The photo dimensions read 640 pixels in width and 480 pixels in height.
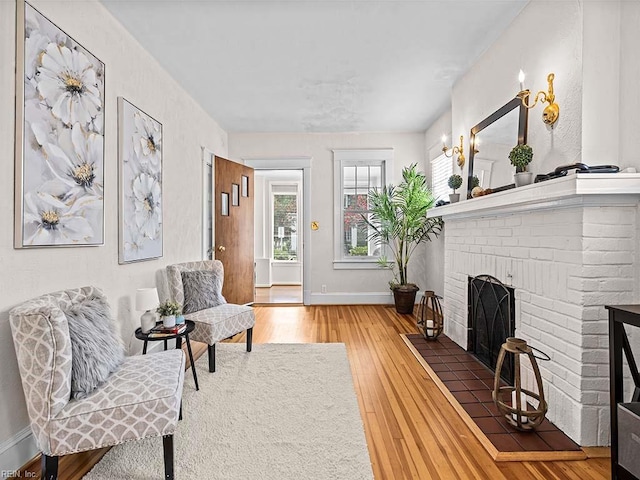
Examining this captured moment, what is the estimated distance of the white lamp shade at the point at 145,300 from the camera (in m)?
2.62

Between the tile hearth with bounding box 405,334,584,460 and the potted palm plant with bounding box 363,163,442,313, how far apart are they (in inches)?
57.3

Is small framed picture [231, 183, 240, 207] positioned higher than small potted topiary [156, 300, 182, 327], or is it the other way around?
small framed picture [231, 183, 240, 207]

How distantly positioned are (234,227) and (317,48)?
273cm

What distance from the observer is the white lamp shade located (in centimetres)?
262

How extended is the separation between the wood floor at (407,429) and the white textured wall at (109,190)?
89cm

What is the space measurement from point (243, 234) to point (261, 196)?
280cm

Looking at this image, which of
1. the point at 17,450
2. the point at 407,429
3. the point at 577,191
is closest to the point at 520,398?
the point at 407,429

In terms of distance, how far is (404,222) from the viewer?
17.0 feet

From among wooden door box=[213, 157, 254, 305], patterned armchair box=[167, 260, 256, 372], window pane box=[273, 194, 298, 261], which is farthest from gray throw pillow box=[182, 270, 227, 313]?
window pane box=[273, 194, 298, 261]

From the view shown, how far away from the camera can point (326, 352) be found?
141 inches

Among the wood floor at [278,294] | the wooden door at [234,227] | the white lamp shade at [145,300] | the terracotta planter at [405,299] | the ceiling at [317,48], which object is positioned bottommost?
the wood floor at [278,294]

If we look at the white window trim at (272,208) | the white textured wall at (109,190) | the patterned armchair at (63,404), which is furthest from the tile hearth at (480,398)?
the white window trim at (272,208)

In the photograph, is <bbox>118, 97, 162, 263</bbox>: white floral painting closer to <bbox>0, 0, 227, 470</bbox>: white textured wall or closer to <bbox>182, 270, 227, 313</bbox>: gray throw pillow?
<bbox>0, 0, 227, 470</bbox>: white textured wall

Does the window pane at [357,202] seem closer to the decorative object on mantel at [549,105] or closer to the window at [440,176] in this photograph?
the window at [440,176]
